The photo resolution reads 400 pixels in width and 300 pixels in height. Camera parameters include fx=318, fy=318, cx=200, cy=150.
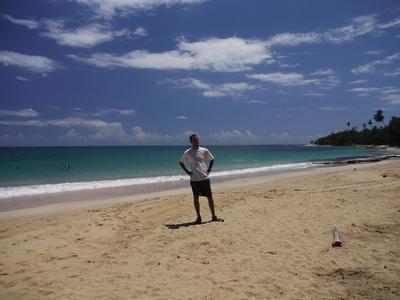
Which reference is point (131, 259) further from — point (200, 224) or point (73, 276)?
point (200, 224)

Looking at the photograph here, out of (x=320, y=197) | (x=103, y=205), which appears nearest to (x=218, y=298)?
(x=320, y=197)

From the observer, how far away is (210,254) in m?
5.94

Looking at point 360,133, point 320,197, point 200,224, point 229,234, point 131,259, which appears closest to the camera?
point 131,259

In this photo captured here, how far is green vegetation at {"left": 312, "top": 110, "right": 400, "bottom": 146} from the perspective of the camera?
320ft

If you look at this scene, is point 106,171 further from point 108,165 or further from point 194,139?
point 194,139

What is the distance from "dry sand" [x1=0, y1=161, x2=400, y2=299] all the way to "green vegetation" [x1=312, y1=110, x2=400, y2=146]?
101 metres

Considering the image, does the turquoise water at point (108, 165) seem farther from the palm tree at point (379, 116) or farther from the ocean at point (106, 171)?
the palm tree at point (379, 116)

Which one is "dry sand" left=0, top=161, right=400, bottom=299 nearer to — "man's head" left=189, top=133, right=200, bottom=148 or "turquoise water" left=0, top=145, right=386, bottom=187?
"man's head" left=189, top=133, right=200, bottom=148

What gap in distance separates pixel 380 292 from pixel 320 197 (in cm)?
666

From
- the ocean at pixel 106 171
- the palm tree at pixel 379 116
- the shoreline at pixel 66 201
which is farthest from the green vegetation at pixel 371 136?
the shoreline at pixel 66 201

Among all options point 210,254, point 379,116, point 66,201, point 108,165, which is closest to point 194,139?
point 210,254

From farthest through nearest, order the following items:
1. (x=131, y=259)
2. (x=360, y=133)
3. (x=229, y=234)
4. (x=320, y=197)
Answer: (x=360, y=133)
(x=320, y=197)
(x=229, y=234)
(x=131, y=259)

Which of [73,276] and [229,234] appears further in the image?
[229,234]

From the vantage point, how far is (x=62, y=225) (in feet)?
27.4
